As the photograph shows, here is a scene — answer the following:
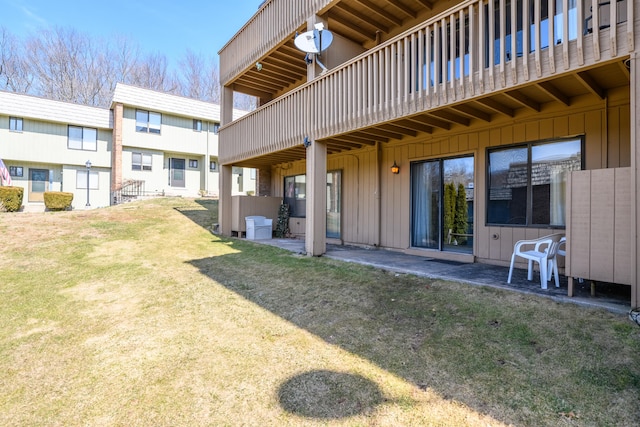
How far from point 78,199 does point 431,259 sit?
21.2 meters

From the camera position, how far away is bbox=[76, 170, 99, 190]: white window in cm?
2000

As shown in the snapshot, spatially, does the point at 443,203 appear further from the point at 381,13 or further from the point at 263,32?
the point at 263,32

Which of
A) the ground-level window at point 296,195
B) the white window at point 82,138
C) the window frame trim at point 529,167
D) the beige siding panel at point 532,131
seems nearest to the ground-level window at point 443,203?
the window frame trim at point 529,167

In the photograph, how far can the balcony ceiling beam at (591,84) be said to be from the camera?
396 cm

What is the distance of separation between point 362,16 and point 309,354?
23.0 ft

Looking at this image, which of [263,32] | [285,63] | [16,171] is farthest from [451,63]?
[16,171]

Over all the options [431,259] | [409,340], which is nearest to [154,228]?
[431,259]

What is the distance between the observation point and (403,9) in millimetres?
6902

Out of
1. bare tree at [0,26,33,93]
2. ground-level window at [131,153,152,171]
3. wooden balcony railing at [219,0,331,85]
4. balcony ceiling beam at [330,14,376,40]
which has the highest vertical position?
bare tree at [0,26,33,93]

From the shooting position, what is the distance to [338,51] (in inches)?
309

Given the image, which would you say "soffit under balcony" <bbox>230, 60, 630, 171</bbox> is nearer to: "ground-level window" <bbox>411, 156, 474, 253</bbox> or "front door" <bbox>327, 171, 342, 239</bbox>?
"ground-level window" <bbox>411, 156, 474, 253</bbox>

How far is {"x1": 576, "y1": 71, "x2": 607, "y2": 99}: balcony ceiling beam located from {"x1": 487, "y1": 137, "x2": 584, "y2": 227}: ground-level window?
2.19 feet

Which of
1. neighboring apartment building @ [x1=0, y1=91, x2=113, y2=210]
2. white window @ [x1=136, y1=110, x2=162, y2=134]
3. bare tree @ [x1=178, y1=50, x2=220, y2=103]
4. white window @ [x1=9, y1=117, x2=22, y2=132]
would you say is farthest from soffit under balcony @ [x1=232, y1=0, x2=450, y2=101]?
bare tree @ [x1=178, y1=50, x2=220, y2=103]

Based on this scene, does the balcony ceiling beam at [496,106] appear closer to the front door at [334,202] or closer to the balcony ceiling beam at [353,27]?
the balcony ceiling beam at [353,27]
